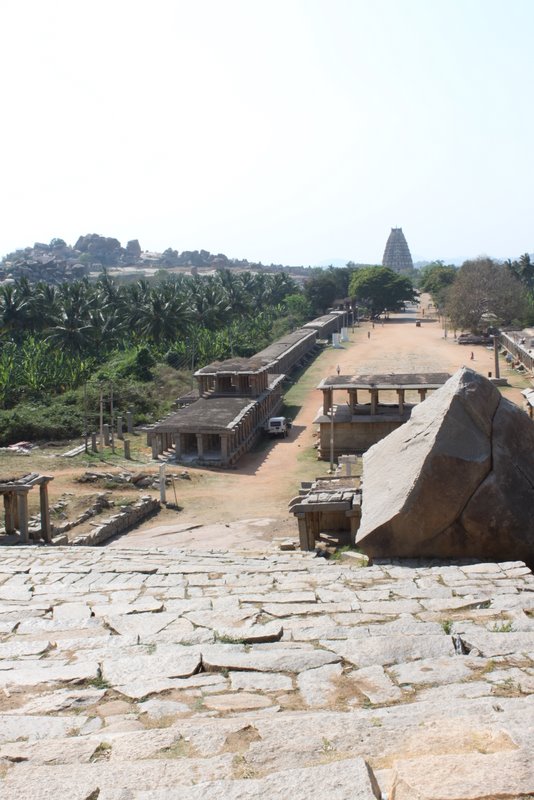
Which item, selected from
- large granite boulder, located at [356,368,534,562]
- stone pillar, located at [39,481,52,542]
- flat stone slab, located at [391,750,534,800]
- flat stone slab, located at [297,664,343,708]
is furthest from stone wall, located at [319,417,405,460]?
flat stone slab, located at [391,750,534,800]

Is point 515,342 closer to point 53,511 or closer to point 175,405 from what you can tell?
point 175,405

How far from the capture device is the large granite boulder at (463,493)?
10.7 metres

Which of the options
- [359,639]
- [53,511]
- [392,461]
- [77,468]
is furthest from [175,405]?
[359,639]

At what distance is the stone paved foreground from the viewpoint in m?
4.03

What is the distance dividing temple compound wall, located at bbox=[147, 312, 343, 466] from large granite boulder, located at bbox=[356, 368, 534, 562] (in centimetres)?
2086

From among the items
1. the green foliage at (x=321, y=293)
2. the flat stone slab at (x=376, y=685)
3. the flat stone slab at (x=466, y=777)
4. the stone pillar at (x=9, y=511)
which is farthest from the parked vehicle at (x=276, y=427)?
the green foliage at (x=321, y=293)

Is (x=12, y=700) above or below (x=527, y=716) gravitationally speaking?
below

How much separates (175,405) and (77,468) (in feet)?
41.7

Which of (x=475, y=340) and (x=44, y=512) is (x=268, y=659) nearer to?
(x=44, y=512)

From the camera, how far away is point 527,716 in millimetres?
4730

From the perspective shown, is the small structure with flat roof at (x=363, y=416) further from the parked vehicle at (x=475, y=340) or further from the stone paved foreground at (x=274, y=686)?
the parked vehicle at (x=475, y=340)

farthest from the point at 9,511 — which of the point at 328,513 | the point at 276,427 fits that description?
the point at 276,427

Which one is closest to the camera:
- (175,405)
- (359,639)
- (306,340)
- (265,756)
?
(265,756)

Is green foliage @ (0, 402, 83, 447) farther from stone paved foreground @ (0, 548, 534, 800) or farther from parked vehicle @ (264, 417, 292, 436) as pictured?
stone paved foreground @ (0, 548, 534, 800)
